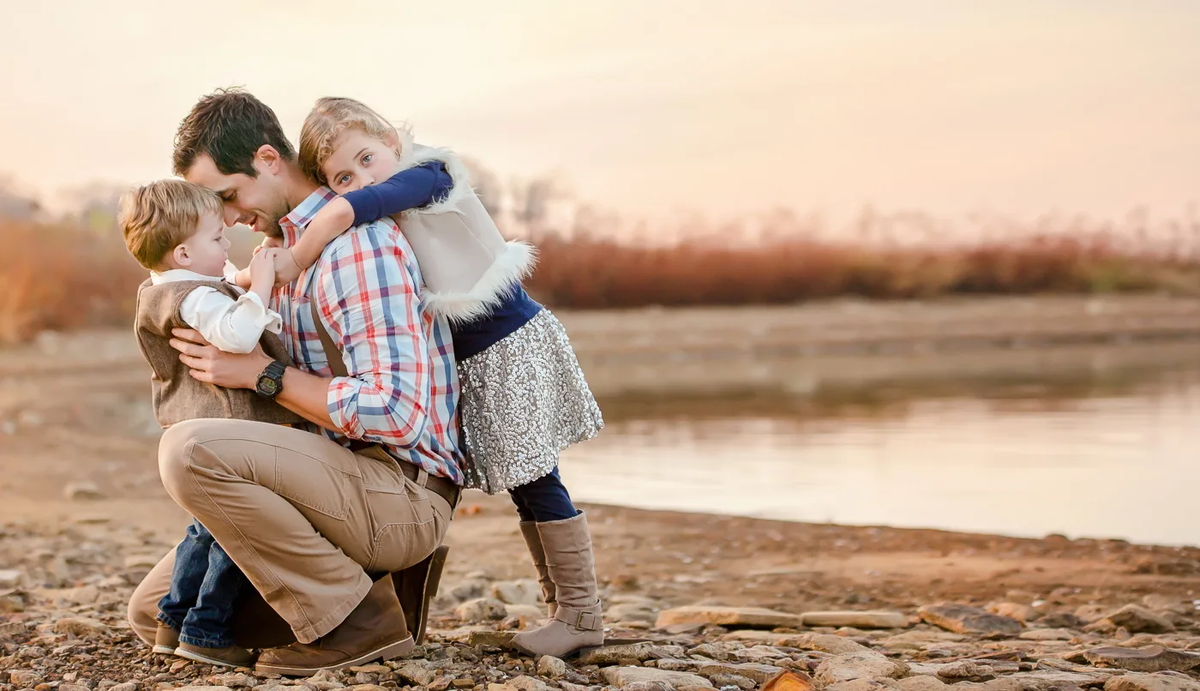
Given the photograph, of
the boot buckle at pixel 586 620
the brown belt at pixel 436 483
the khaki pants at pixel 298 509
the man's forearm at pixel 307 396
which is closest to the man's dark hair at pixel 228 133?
the man's forearm at pixel 307 396

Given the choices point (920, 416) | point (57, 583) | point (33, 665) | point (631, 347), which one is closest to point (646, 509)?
point (57, 583)

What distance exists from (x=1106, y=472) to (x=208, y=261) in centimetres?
702

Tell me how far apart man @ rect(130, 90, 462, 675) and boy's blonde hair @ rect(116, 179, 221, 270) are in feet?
0.35

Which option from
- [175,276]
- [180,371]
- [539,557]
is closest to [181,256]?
[175,276]

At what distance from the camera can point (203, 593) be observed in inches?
132

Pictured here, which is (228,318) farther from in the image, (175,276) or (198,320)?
(175,276)

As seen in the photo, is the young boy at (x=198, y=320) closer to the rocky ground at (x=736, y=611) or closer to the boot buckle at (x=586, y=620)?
the rocky ground at (x=736, y=611)

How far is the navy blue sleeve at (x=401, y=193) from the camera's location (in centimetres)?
320

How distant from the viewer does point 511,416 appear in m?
3.45

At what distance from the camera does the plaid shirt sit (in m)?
3.15

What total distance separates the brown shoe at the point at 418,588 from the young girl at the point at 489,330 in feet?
0.84

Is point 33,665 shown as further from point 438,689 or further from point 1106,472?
point 1106,472

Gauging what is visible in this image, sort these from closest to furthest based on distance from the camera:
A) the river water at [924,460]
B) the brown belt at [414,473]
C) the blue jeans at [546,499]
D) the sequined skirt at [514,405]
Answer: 1. the brown belt at [414,473]
2. the sequined skirt at [514,405]
3. the blue jeans at [546,499]
4. the river water at [924,460]

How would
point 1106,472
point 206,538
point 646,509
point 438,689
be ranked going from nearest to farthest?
point 438,689 < point 206,538 < point 646,509 < point 1106,472
